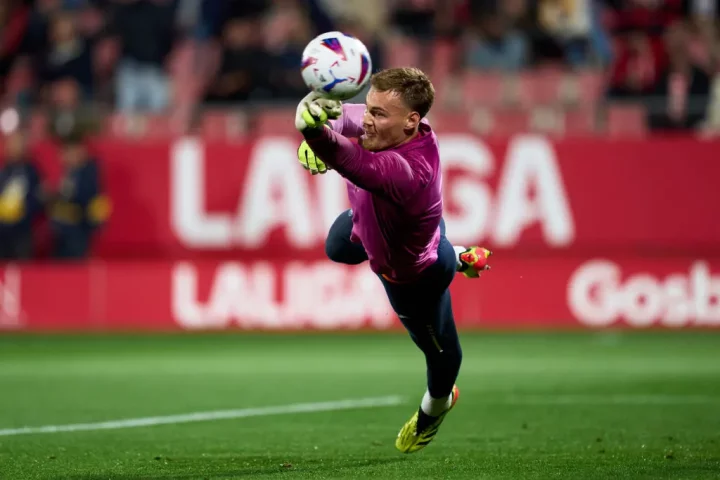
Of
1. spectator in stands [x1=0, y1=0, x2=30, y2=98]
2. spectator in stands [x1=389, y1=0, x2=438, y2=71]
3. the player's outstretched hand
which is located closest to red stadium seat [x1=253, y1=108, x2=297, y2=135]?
spectator in stands [x1=389, y1=0, x2=438, y2=71]

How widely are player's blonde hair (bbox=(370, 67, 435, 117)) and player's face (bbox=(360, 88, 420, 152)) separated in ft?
0.09

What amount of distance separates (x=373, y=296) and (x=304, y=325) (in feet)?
3.57

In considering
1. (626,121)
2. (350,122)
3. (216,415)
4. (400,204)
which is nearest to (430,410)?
(400,204)

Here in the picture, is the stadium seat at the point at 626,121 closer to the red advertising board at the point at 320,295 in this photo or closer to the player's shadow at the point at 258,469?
the red advertising board at the point at 320,295

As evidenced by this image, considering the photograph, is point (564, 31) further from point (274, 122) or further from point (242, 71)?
point (242, 71)

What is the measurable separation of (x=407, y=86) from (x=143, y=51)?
1310cm

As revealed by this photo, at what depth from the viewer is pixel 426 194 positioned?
21.5ft

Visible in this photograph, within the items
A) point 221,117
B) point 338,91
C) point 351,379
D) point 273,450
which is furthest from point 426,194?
point 221,117

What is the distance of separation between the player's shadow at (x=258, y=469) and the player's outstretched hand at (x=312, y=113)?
178 cm

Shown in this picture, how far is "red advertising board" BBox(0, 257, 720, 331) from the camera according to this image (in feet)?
57.6

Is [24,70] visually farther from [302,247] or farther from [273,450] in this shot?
[273,450]

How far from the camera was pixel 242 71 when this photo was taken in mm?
18344

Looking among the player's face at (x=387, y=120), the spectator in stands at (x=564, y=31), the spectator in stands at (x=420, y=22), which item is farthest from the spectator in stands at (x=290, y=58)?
the player's face at (x=387, y=120)

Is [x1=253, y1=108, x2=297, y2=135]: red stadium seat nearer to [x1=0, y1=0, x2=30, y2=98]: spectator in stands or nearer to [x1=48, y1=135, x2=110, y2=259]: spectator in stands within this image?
[x1=48, y1=135, x2=110, y2=259]: spectator in stands
